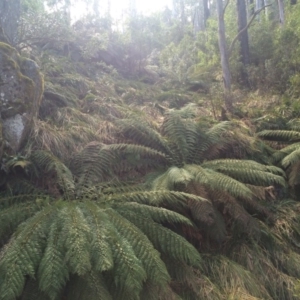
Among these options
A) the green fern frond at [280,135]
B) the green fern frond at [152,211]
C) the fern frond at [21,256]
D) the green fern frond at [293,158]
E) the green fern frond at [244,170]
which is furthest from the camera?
the green fern frond at [280,135]

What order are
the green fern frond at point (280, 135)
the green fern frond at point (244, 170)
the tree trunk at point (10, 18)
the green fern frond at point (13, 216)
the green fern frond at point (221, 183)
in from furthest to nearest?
the tree trunk at point (10, 18) < the green fern frond at point (280, 135) < the green fern frond at point (244, 170) < the green fern frond at point (221, 183) < the green fern frond at point (13, 216)

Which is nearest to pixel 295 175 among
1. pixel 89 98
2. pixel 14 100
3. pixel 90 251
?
pixel 90 251

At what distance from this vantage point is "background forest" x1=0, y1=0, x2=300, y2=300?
3053mm

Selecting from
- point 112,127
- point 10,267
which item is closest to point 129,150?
point 112,127

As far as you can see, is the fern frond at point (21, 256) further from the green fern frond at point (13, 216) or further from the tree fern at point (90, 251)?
the green fern frond at point (13, 216)

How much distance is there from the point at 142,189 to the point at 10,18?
444 centimetres

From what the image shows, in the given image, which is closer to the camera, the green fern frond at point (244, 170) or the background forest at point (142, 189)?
the background forest at point (142, 189)

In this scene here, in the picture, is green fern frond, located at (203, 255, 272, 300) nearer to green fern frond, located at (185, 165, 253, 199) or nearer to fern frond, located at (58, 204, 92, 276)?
green fern frond, located at (185, 165, 253, 199)

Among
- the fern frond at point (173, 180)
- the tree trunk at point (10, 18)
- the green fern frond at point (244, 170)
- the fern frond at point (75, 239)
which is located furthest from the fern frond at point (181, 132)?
the tree trunk at point (10, 18)

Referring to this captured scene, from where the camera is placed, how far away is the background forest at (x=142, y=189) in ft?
10.0

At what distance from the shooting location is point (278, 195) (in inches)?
220

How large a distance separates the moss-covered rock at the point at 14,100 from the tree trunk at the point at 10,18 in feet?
5.01

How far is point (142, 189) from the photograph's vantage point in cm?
441

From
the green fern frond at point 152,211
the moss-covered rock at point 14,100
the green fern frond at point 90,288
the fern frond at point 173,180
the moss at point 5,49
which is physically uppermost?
the moss at point 5,49
